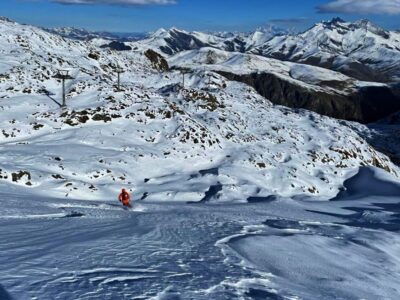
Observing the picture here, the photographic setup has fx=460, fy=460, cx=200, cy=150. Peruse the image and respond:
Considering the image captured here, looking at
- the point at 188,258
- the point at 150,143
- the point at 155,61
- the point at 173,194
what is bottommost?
the point at 188,258

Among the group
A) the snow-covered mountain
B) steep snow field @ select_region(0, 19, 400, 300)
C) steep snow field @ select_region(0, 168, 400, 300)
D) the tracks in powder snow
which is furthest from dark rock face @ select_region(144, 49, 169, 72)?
the tracks in powder snow

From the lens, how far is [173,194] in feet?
96.5

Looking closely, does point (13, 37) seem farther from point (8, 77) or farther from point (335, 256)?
point (335, 256)

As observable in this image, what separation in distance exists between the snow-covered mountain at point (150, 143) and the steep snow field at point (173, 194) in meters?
0.16

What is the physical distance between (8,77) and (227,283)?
39414 mm

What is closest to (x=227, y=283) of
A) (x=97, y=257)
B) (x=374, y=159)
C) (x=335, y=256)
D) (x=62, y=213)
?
(x=97, y=257)

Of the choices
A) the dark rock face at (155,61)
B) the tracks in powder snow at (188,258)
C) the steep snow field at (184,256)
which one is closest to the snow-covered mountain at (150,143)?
the steep snow field at (184,256)

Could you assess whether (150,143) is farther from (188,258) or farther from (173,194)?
(188,258)

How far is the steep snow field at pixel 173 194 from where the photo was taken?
10547 millimetres

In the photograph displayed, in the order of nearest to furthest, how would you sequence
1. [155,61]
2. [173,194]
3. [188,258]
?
[188,258] < [173,194] < [155,61]

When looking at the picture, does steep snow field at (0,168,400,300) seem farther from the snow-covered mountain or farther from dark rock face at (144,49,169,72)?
dark rock face at (144,49,169,72)

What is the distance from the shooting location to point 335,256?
13602mm

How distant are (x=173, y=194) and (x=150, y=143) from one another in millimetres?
10037

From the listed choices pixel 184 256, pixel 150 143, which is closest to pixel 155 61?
pixel 150 143
